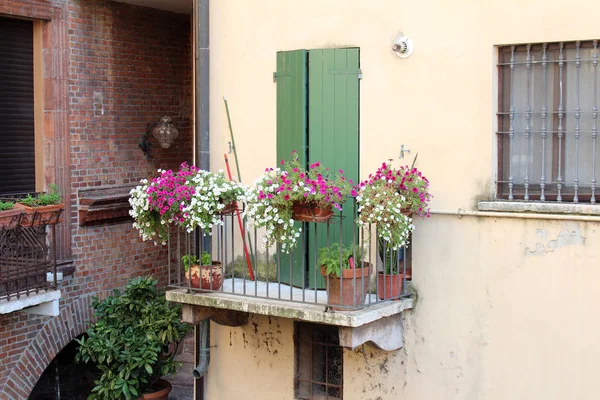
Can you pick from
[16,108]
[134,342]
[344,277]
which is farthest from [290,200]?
[16,108]

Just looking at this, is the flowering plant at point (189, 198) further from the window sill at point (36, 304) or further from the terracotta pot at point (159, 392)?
the terracotta pot at point (159, 392)

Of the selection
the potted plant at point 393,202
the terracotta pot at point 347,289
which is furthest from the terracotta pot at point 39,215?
the potted plant at point 393,202

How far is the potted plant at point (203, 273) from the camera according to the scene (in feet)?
28.3

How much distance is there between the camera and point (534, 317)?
7590 mm

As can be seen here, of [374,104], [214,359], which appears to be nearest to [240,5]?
[374,104]

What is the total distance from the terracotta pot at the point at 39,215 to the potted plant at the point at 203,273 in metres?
2.00

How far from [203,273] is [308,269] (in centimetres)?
105

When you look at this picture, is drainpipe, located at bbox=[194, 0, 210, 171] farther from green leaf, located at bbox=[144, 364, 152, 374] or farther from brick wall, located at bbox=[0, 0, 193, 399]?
brick wall, located at bbox=[0, 0, 193, 399]

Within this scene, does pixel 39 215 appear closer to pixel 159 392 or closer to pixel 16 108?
pixel 16 108

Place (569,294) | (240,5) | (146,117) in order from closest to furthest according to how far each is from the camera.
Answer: (569,294) < (240,5) < (146,117)

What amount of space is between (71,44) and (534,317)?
673cm

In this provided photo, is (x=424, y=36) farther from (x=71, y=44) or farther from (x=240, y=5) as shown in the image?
(x=71, y=44)

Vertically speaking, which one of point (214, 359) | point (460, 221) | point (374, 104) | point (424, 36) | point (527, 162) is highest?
point (424, 36)

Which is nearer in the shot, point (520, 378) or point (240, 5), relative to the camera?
point (520, 378)
